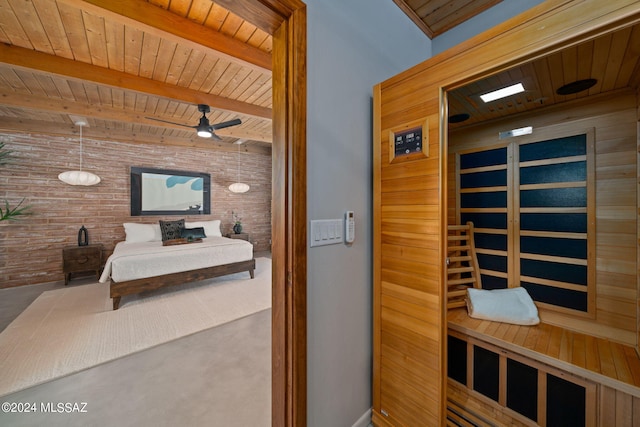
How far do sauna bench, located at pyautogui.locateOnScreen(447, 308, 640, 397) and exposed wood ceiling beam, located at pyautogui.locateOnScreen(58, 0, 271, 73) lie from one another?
2776mm

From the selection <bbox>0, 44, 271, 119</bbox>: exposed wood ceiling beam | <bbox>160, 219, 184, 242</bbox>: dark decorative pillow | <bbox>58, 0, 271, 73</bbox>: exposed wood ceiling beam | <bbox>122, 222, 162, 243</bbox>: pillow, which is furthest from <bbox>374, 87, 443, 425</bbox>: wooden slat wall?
<bbox>122, 222, 162, 243</bbox>: pillow

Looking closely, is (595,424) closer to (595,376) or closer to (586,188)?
(595,376)

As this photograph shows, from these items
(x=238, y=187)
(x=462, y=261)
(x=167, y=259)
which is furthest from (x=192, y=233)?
(x=462, y=261)

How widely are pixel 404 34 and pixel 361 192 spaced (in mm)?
1286

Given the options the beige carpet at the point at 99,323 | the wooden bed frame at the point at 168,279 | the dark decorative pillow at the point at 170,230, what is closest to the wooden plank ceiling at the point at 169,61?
the dark decorative pillow at the point at 170,230

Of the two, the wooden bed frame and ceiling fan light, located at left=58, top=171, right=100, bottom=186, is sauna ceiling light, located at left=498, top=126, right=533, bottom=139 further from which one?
ceiling fan light, located at left=58, top=171, right=100, bottom=186

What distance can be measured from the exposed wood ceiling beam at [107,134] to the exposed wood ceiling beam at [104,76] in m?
2.33

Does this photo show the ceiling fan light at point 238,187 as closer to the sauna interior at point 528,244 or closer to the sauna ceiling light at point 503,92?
the sauna interior at point 528,244

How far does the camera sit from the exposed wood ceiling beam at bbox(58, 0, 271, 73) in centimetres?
162

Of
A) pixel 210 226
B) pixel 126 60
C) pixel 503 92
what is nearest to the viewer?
pixel 503 92

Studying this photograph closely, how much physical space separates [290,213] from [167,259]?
10.2 feet

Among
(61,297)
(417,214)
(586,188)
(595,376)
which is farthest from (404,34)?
(61,297)

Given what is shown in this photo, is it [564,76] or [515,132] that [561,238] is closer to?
[515,132]

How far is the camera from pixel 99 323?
2.56 m
